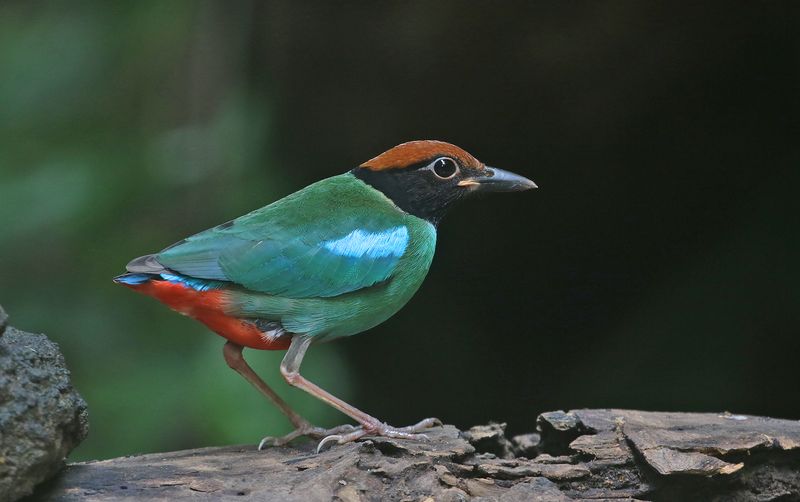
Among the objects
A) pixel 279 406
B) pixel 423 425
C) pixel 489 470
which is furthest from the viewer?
pixel 279 406

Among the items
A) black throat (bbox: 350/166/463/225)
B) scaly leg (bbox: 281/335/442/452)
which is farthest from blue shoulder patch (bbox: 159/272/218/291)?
black throat (bbox: 350/166/463/225)

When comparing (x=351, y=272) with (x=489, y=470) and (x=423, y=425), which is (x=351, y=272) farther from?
(x=489, y=470)

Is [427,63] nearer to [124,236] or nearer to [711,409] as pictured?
[124,236]

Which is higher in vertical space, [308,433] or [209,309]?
[209,309]

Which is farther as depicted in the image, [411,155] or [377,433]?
[411,155]

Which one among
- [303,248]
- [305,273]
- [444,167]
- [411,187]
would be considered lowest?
[305,273]

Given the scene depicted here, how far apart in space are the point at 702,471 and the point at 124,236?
3437 mm

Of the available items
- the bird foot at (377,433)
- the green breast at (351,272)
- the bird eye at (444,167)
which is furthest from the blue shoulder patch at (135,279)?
the bird eye at (444,167)

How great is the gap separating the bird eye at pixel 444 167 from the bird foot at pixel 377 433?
1.20m

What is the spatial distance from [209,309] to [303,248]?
0.50 m

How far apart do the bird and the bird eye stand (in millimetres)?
50

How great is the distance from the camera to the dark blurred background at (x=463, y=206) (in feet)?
18.1

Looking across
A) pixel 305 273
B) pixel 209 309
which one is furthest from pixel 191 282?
pixel 305 273

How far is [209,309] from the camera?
425cm
